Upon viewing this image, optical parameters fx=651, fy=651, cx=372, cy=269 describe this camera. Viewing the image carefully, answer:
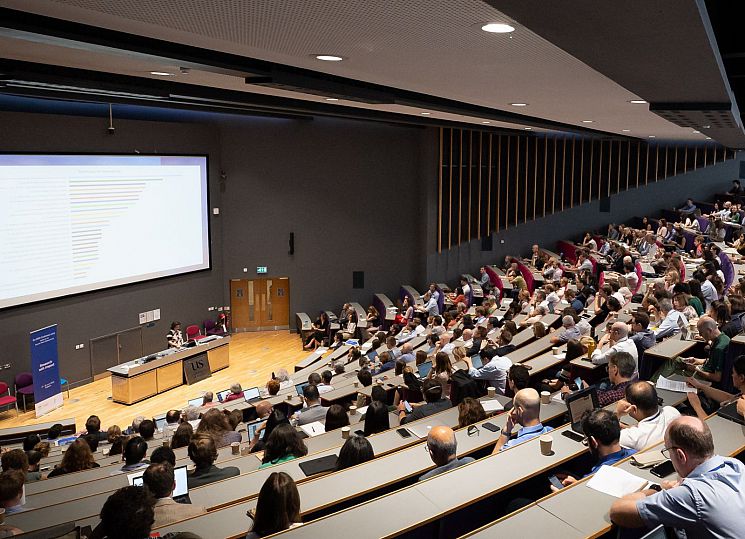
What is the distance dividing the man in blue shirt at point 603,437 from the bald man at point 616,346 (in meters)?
2.17

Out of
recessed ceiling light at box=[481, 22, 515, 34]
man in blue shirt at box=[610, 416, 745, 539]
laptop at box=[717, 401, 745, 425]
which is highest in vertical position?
recessed ceiling light at box=[481, 22, 515, 34]

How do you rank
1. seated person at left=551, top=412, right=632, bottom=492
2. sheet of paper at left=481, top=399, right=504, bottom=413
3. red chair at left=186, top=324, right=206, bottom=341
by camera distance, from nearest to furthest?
1. seated person at left=551, top=412, right=632, bottom=492
2. sheet of paper at left=481, top=399, right=504, bottom=413
3. red chair at left=186, top=324, right=206, bottom=341

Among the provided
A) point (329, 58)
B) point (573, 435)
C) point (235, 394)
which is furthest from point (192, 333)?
point (573, 435)

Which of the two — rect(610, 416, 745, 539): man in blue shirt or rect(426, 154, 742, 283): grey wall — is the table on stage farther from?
rect(610, 416, 745, 539): man in blue shirt

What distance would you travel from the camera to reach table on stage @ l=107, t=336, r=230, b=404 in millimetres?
11203

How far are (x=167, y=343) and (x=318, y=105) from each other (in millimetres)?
6088

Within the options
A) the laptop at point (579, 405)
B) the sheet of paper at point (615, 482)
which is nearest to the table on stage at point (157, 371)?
the laptop at point (579, 405)

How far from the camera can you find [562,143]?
18422mm

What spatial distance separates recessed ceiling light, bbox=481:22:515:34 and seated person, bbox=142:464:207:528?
2914 mm

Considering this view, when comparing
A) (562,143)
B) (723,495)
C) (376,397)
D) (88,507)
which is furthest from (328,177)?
(723,495)

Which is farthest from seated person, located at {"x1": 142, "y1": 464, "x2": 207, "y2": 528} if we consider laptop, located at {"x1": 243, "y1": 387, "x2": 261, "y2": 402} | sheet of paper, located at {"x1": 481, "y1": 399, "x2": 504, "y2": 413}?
laptop, located at {"x1": 243, "y1": 387, "x2": 261, "y2": 402}

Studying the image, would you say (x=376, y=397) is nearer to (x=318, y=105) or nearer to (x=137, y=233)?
(x=318, y=105)

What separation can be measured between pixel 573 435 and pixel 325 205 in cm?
1202

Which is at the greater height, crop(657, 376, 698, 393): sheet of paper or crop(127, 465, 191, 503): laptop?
crop(657, 376, 698, 393): sheet of paper
